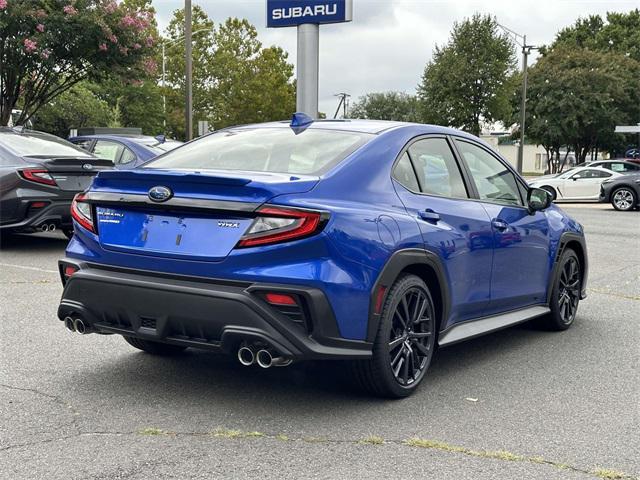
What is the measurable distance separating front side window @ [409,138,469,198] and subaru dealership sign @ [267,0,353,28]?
33.6 feet

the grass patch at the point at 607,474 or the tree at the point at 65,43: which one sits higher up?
the tree at the point at 65,43

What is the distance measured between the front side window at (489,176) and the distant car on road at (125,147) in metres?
6.97

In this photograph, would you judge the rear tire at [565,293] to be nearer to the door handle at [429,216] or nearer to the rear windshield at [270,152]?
the door handle at [429,216]

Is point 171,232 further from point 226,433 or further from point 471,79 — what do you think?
point 471,79

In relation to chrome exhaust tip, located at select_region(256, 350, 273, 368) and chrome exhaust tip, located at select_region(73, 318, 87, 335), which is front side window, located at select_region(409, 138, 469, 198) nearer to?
chrome exhaust tip, located at select_region(256, 350, 273, 368)

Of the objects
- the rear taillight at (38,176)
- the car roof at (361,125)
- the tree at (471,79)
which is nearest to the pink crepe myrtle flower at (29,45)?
the rear taillight at (38,176)

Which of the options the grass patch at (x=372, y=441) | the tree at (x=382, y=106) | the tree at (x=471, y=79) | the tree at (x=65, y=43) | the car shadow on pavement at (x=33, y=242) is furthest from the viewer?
the tree at (x=382, y=106)

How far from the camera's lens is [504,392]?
497 cm

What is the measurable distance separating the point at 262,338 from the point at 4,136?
7.86 meters

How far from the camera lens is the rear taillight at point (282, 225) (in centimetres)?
410

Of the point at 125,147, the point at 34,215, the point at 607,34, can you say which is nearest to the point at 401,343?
the point at 34,215

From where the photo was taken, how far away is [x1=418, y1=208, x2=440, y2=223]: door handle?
4.86 m

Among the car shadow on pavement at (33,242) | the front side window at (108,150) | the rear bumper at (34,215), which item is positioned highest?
the front side window at (108,150)

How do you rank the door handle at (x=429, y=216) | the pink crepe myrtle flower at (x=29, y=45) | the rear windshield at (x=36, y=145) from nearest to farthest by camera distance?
the door handle at (x=429, y=216) < the rear windshield at (x=36, y=145) < the pink crepe myrtle flower at (x=29, y=45)
